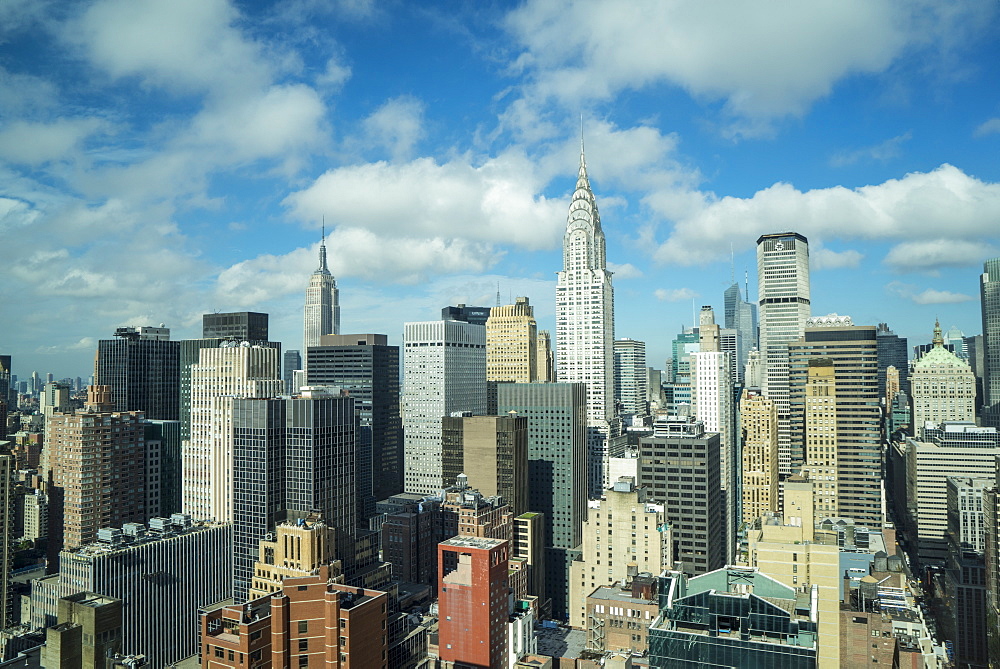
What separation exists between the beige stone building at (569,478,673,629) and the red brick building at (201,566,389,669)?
70866 mm

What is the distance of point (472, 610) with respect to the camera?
96.2 metres

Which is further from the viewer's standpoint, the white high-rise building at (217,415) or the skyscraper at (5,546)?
the white high-rise building at (217,415)

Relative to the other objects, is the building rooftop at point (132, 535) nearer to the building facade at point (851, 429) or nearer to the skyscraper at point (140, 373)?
the skyscraper at point (140, 373)

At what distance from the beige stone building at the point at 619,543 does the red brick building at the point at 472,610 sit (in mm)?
39020

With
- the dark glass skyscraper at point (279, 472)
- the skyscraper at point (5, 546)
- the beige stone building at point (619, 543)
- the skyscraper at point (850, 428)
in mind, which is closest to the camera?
the dark glass skyscraper at point (279, 472)

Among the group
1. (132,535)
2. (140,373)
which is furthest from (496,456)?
(140,373)

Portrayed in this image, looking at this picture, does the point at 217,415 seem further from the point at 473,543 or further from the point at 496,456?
the point at 473,543

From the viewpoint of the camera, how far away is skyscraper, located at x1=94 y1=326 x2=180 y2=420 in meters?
191

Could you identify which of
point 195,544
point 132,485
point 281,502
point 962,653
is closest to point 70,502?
point 132,485

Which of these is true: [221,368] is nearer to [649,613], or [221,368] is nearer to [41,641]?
[41,641]

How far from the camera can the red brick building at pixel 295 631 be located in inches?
2527

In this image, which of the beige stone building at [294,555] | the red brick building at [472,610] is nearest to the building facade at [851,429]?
the red brick building at [472,610]

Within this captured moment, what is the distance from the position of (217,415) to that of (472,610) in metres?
75.2

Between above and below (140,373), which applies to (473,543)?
below
